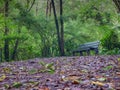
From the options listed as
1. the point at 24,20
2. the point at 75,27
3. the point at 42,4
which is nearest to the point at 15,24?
the point at 24,20

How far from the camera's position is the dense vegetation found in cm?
1456

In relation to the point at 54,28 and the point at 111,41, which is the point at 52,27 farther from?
the point at 111,41

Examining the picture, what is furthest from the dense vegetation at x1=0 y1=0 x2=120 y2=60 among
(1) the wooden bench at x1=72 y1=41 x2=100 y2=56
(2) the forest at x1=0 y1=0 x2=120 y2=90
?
(1) the wooden bench at x1=72 y1=41 x2=100 y2=56

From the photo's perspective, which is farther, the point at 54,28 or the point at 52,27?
the point at 54,28

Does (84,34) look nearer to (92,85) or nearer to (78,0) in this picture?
(78,0)

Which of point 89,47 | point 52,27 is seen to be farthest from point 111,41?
point 52,27

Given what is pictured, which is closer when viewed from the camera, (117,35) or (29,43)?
(117,35)

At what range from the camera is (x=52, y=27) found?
59.1ft

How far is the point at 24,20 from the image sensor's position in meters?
16.2

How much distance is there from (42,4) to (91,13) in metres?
6.38

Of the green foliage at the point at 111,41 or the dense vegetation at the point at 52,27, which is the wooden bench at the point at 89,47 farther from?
the green foliage at the point at 111,41

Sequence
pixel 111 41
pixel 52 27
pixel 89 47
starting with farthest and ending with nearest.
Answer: pixel 52 27, pixel 89 47, pixel 111 41

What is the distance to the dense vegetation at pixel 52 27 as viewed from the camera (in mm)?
14562

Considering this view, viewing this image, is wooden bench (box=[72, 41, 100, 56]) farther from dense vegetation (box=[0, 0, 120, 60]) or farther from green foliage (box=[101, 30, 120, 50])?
green foliage (box=[101, 30, 120, 50])
